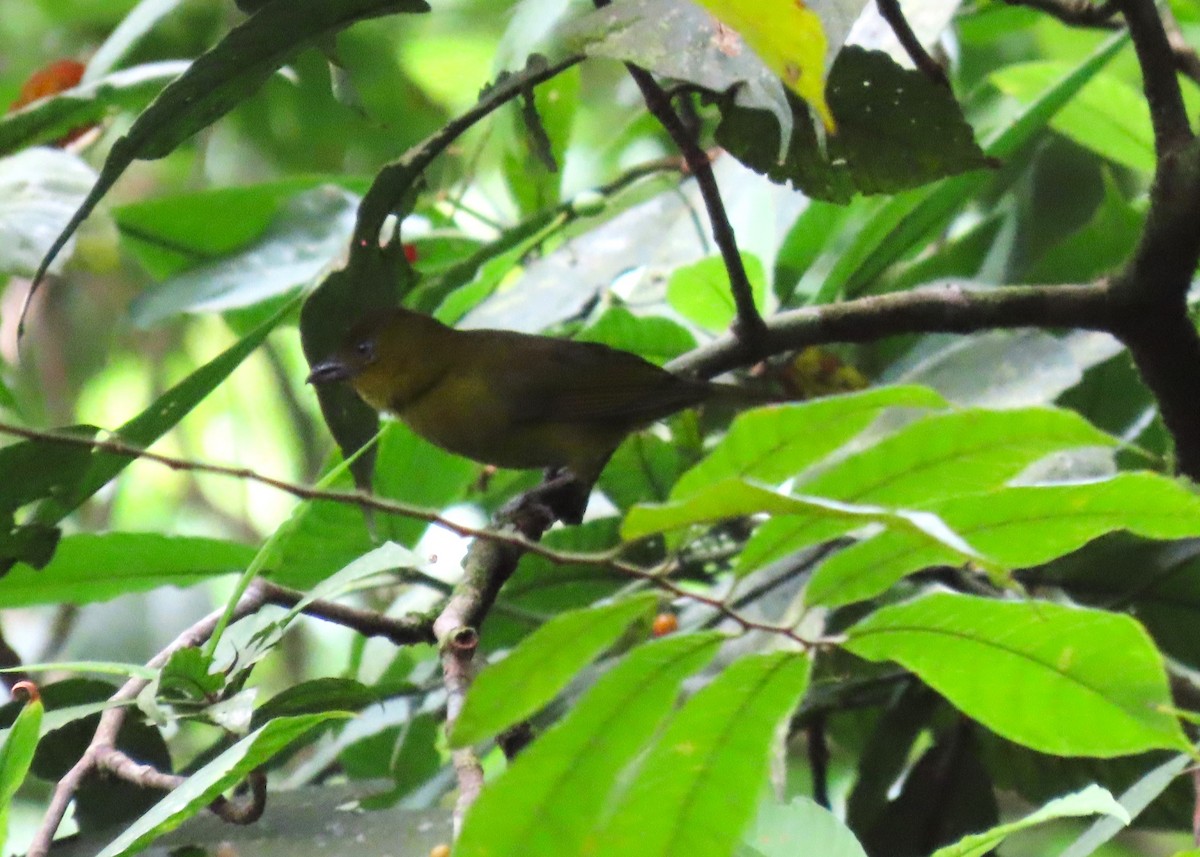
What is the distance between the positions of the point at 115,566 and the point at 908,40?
122 centimetres

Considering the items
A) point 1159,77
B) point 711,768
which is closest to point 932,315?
point 1159,77

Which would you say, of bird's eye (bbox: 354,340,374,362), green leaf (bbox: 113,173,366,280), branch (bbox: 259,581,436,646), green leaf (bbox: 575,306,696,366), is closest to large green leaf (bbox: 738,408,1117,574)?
branch (bbox: 259,581,436,646)

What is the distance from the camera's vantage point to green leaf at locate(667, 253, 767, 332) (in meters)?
2.00

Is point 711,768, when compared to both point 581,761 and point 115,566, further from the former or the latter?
point 115,566

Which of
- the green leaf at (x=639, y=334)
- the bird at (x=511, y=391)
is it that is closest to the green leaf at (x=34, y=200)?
A: the bird at (x=511, y=391)

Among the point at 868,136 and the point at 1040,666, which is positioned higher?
the point at 868,136

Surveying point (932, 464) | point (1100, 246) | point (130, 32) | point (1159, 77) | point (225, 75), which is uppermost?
point (130, 32)

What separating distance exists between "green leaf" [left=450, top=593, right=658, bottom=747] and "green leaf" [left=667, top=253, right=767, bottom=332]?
117 cm

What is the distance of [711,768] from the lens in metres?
0.92

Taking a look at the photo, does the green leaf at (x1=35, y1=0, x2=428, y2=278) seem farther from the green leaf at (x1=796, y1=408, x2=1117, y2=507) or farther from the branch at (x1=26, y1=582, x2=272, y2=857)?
the green leaf at (x1=796, y1=408, x2=1117, y2=507)

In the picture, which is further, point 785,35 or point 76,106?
point 76,106

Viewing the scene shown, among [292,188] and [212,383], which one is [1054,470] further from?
[292,188]

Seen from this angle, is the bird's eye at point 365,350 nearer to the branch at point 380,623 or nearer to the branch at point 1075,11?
the branch at point 380,623

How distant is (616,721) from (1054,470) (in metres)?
1.04
